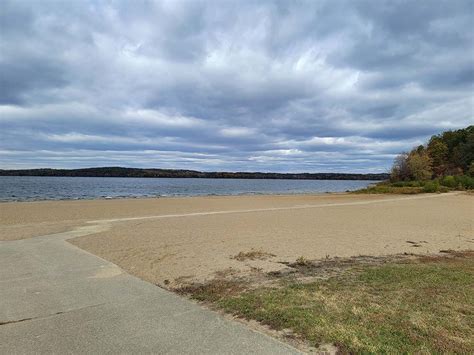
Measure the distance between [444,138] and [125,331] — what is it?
359 feet

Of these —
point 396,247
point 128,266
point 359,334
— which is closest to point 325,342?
point 359,334

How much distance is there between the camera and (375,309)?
453 cm

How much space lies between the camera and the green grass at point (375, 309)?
3.67m

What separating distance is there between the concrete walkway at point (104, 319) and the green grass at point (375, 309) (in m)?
0.52

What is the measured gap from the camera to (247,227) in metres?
14.2

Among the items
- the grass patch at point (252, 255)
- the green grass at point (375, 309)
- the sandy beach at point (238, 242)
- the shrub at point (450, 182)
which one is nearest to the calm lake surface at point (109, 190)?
the shrub at point (450, 182)

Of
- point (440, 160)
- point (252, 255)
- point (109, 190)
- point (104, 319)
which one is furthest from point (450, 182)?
point (104, 319)

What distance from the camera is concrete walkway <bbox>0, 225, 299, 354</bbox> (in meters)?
3.66

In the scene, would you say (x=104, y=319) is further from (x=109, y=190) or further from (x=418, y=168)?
(x=418, y=168)

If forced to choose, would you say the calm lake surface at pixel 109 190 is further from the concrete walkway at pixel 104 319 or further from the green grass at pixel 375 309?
the green grass at pixel 375 309

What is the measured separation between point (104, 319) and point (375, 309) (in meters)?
3.14

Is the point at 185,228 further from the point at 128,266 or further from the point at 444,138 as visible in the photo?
the point at 444,138

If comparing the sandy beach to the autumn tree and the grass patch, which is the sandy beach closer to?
the grass patch

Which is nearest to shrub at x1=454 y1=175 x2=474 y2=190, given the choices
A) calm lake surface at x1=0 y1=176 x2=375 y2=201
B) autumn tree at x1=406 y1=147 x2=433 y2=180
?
autumn tree at x1=406 y1=147 x2=433 y2=180
